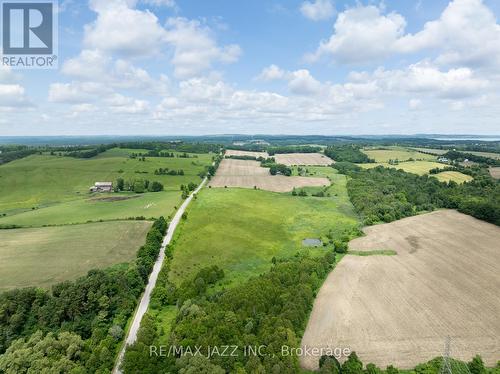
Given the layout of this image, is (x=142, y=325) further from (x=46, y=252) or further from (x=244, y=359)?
(x=46, y=252)

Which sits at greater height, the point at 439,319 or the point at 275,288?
the point at 275,288

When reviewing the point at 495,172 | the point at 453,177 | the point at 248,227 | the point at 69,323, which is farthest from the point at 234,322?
the point at 495,172

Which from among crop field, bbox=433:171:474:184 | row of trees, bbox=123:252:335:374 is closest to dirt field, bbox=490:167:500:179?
crop field, bbox=433:171:474:184

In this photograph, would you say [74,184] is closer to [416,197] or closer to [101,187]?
[101,187]

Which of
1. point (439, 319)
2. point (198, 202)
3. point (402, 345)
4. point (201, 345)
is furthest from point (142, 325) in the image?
point (198, 202)

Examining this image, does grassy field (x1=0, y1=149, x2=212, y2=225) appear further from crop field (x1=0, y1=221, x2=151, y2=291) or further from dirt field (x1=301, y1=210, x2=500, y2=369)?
dirt field (x1=301, y1=210, x2=500, y2=369)

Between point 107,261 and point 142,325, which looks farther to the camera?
point 107,261
